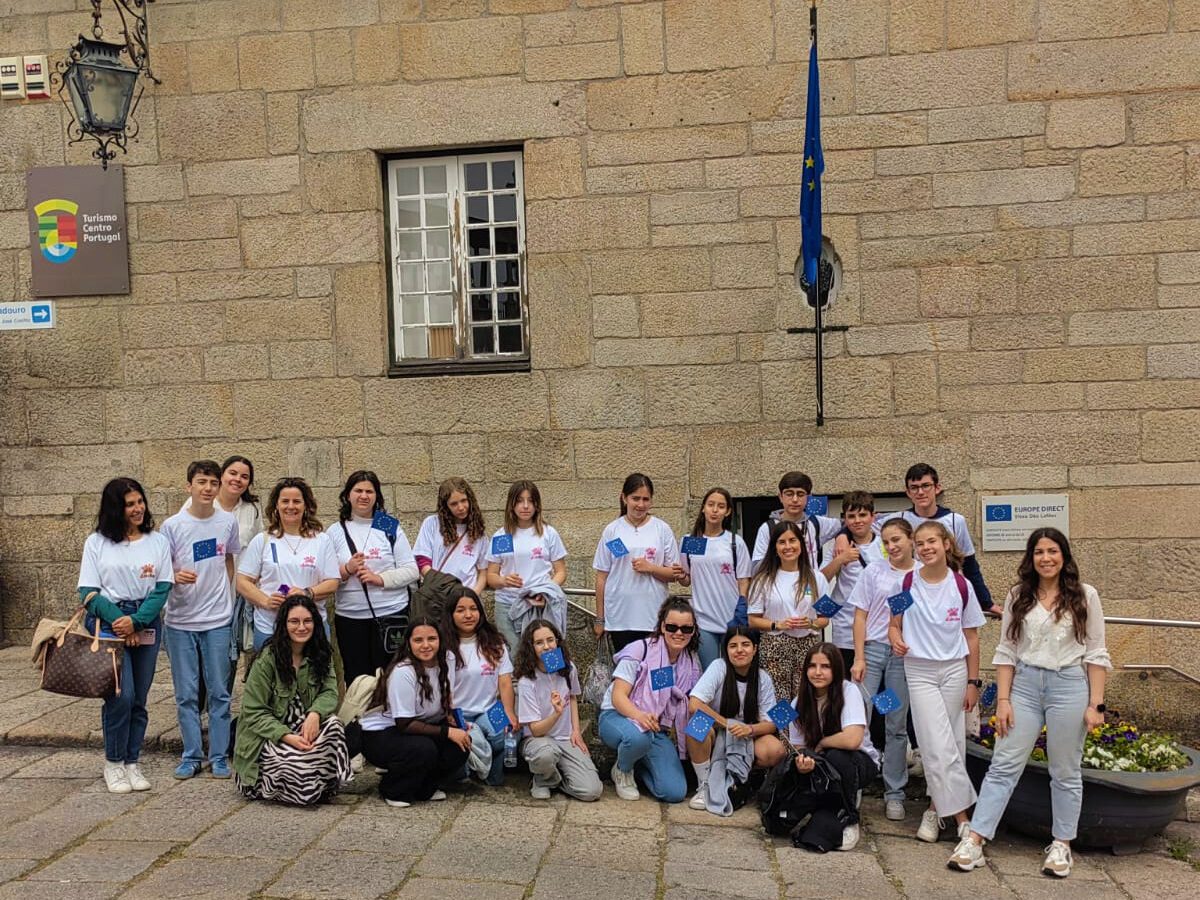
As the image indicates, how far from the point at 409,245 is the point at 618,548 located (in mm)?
3319

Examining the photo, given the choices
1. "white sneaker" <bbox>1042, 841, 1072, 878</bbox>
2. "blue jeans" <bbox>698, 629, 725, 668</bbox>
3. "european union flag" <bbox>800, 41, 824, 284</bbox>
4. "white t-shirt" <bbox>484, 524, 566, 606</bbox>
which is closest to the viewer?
"white sneaker" <bbox>1042, 841, 1072, 878</bbox>

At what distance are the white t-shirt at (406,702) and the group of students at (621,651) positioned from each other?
0.01 metres

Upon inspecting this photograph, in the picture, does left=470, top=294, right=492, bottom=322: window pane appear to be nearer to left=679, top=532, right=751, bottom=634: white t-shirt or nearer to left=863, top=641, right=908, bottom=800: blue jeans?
left=679, top=532, right=751, bottom=634: white t-shirt

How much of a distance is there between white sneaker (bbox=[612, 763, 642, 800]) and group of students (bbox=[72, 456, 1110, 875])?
15mm

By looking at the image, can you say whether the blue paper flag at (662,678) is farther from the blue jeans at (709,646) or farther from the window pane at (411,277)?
the window pane at (411,277)

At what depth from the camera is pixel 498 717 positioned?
18.3ft

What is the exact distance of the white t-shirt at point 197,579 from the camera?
5891mm

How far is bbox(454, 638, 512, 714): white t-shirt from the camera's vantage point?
5.73 m

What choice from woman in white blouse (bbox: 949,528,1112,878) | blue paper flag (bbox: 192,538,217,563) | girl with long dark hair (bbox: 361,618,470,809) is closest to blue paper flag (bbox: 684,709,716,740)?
girl with long dark hair (bbox: 361,618,470,809)

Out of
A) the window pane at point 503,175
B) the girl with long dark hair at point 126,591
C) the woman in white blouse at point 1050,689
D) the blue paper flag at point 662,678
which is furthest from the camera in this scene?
the window pane at point 503,175

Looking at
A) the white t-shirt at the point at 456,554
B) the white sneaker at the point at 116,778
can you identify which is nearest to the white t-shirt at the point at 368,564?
the white t-shirt at the point at 456,554

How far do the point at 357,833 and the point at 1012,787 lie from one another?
3006 millimetres

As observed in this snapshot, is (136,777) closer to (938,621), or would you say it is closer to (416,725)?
(416,725)

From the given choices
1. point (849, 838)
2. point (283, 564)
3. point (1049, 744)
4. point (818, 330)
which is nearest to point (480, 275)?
point (818, 330)
